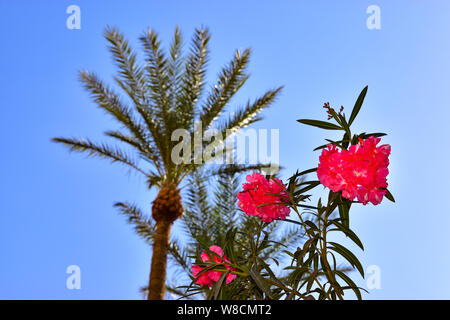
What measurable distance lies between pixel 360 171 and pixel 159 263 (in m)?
7.85

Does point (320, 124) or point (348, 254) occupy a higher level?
point (320, 124)

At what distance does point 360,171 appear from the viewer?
144cm

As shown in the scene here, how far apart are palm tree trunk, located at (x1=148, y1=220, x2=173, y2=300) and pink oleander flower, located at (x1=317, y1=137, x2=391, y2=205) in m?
7.58

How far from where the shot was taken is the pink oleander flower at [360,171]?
1439mm

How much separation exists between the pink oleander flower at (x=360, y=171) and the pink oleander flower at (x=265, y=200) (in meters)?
Answer: 0.28

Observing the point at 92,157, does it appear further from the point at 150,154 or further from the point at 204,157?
the point at 204,157

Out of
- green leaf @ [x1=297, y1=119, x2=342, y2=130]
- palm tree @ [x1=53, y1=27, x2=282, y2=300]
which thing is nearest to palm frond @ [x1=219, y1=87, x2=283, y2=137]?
palm tree @ [x1=53, y1=27, x2=282, y2=300]

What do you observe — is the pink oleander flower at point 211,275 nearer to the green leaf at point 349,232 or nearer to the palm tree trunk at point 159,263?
the green leaf at point 349,232

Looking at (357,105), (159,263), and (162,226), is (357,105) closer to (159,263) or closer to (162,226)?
(159,263)

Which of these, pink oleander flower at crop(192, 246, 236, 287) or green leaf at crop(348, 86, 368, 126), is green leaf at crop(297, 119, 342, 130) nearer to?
green leaf at crop(348, 86, 368, 126)

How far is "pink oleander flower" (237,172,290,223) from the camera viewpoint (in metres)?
1.74

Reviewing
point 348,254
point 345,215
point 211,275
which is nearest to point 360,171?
point 345,215

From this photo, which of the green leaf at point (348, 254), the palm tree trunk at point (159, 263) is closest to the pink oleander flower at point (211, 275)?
the green leaf at point (348, 254)

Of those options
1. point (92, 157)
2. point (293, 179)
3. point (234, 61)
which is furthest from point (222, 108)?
point (293, 179)
